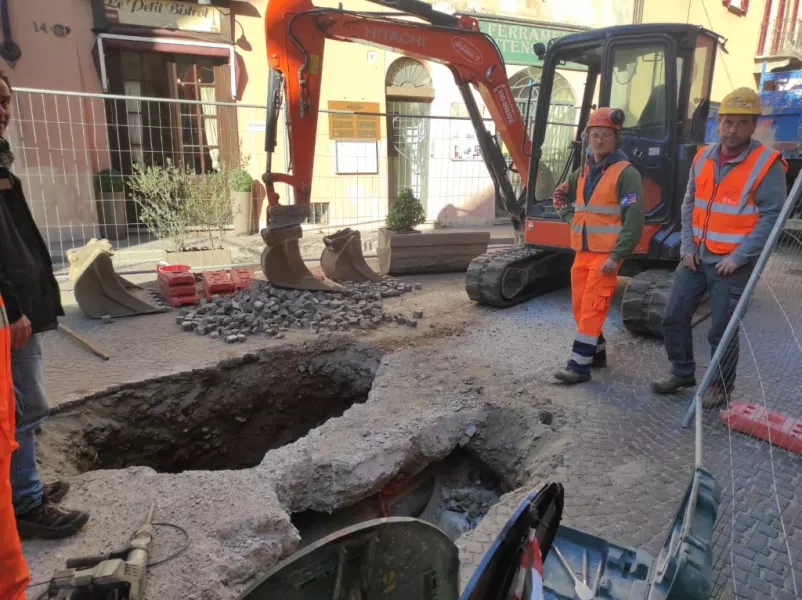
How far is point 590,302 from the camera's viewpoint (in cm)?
438

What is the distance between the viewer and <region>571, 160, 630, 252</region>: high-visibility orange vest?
428 centimetres

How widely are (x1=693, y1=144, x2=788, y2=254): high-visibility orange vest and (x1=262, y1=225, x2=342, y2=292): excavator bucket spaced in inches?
151

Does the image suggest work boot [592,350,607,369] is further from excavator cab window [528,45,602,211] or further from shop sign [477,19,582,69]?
shop sign [477,19,582,69]

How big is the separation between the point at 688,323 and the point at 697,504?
8.79ft

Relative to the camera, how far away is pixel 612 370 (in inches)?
191

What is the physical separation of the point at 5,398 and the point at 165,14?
1004cm

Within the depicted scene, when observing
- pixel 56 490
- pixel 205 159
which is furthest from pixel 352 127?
pixel 56 490

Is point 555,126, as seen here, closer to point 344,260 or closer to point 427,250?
point 427,250

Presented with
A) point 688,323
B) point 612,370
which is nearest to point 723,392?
point 688,323

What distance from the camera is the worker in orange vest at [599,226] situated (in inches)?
165

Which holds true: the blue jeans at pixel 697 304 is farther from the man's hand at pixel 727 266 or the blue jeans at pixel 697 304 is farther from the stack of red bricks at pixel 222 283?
the stack of red bricks at pixel 222 283

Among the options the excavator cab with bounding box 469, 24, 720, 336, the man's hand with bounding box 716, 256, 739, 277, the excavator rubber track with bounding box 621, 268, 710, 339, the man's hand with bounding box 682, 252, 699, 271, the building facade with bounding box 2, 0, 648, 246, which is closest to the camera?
the man's hand with bounding box 716, 256, 739, 277

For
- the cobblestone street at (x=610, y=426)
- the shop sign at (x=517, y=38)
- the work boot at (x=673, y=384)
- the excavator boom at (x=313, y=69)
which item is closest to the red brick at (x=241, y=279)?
the excavator boom at (x=313, y=69)

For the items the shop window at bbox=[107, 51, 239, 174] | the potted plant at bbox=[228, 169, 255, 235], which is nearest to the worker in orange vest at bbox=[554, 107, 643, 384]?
the potted plant at bbox=[228, 169, 255, 235]
